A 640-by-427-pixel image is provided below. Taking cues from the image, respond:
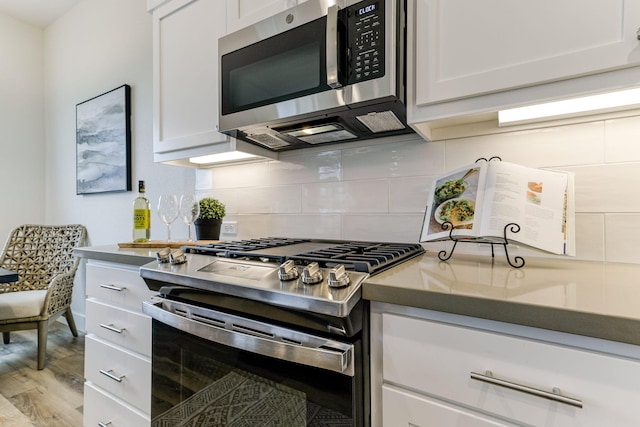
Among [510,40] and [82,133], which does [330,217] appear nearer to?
[510,40]

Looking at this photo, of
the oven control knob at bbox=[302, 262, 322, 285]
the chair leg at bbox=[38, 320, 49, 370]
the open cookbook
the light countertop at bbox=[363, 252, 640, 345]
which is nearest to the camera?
the light countertop at bbox=[363, 252, 640, 345]

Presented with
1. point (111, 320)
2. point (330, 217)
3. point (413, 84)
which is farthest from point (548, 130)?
point (111, 320)

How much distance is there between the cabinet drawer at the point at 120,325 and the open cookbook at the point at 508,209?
3.47 feet

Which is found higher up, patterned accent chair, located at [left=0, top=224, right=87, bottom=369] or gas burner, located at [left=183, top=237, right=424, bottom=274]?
gas burner, located at [left=183, top=237, right=424, bottom=274]

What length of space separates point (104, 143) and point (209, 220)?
5.24 ft

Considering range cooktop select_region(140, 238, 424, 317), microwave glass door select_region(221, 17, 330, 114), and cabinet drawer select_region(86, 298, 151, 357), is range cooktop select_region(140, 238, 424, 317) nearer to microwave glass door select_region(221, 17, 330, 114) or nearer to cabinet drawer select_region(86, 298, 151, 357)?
cabinet drawer select_region(86, 298, 151, 357)

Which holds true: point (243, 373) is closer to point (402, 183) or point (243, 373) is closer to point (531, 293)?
point (531, 293)

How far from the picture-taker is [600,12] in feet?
2.45

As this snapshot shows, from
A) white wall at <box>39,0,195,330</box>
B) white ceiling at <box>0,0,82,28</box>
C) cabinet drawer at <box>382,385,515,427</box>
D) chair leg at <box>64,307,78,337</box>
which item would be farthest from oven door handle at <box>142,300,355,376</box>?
white ceiling at <box>0,0,82,28</box>

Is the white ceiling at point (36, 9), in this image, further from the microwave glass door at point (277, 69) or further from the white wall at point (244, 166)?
the microwave glass door at point (277, 69)

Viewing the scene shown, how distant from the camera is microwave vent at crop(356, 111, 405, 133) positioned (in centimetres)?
109

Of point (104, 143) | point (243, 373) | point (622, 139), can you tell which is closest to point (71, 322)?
point (104, 143)

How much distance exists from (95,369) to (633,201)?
2059 mm

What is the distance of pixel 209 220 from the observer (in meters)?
1.65
